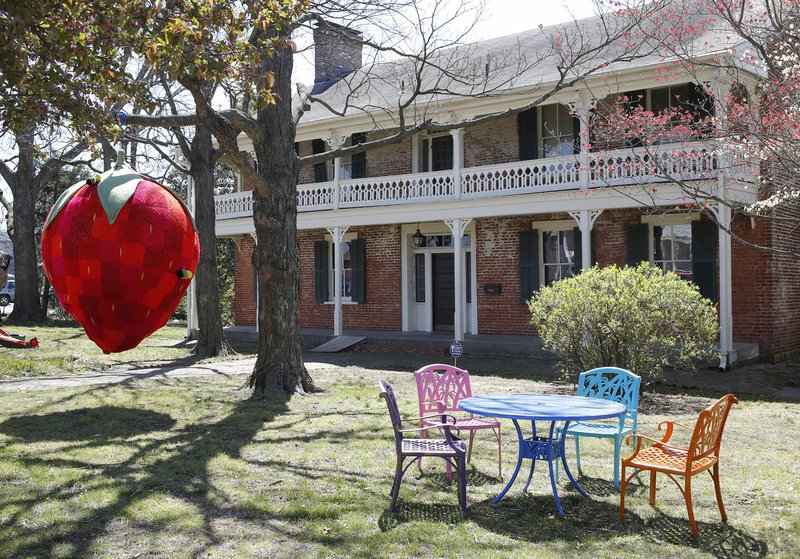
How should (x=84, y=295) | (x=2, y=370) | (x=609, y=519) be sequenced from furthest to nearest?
(x=2, y=370) < (x=84, y=295) < (x=609, y=519)

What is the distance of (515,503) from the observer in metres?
5.41

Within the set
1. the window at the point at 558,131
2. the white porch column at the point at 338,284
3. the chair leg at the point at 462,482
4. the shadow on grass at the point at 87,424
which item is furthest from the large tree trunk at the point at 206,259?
the chair leg at the point at 462,482

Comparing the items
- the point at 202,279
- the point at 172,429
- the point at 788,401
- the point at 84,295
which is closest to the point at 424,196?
the point at 202,279

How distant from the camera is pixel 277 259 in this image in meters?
9.94

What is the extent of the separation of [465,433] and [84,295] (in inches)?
159

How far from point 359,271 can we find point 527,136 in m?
5.76

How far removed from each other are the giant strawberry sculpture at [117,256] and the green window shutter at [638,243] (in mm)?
11359

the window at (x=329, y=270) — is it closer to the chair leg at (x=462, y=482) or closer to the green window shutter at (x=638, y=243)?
the green window shutter at (x=638, y=243)

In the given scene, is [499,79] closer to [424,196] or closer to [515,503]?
[424,196]

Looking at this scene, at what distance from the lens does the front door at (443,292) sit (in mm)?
19172

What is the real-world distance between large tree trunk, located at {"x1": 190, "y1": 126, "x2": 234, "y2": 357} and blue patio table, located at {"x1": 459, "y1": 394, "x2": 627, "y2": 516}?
10712 millimetres

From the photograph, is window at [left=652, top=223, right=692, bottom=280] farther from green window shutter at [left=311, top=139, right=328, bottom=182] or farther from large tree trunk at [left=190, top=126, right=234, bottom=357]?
green window shutter at [left=311, top=139, right=328, bottom=182]

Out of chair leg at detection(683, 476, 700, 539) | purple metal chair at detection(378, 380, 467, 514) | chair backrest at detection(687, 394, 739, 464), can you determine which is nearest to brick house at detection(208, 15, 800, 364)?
chair backrest at detection(687, 394, 739, 464)

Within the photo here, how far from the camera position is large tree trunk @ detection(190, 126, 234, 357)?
15.6 m
